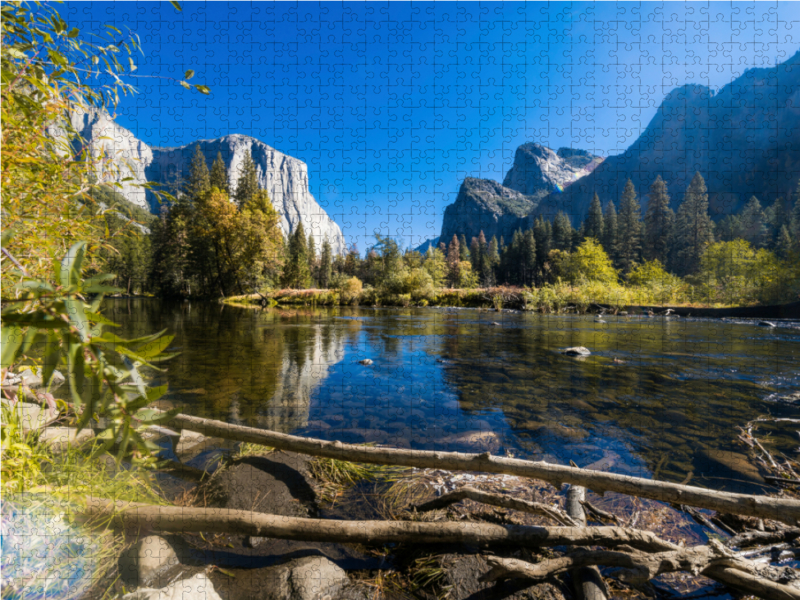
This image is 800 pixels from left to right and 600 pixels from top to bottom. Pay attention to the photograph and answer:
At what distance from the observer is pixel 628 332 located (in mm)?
13961

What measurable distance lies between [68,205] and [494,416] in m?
5.29

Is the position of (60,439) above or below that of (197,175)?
below

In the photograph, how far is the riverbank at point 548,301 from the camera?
18938mm

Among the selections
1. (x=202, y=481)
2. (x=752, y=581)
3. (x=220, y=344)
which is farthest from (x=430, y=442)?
(x=220, y=344)

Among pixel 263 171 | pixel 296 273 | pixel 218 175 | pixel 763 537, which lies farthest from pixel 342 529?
pixel 263 171

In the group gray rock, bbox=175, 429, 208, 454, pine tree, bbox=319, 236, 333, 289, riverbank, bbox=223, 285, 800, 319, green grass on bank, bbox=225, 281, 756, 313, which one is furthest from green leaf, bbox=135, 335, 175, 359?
pine tree, bbox=319, 236, 333, 289

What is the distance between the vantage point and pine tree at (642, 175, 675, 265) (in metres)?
33.8

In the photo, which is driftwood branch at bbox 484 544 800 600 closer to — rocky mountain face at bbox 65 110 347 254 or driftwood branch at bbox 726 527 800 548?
driftwood branch at bbox 726 527 800 548

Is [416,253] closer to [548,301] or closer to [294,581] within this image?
[548,301]

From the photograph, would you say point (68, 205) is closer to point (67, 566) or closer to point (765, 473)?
point (67, 566)

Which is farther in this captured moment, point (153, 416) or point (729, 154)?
point (729, 154)

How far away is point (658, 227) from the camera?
35.7 m

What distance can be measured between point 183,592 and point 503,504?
192cm

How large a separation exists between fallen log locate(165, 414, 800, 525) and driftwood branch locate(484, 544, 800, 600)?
0.29m
